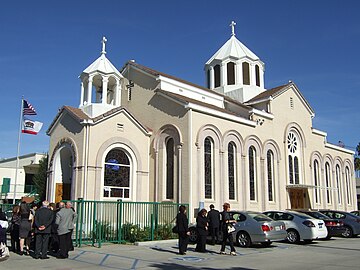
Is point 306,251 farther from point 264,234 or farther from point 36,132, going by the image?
point 36,132

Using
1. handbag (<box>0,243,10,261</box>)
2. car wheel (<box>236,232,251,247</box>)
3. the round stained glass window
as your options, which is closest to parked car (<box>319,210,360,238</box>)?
car wheel (<box>236,232,251,247</box>)

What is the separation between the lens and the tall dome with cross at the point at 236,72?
32.8 m

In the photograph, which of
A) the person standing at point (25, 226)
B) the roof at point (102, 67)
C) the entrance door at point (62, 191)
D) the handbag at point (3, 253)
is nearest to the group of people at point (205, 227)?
the person standing at point (25, 226)

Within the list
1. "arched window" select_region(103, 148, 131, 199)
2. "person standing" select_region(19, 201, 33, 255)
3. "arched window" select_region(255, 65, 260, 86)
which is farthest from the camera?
"arched window" select_region(255, 65, 260, 86)

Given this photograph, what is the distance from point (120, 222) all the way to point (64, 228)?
4227 millimetres

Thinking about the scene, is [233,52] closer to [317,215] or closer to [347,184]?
[347,184]

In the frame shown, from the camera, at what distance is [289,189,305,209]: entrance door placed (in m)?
29.5

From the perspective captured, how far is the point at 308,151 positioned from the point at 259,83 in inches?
280


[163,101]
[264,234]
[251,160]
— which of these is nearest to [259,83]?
[251,160]

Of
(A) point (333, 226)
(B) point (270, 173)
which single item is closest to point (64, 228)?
(A) point (333, 226)

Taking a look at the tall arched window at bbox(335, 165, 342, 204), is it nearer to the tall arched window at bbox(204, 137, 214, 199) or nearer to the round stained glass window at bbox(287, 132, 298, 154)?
the round stained glass window at bbox(287, 132, 298, 154)

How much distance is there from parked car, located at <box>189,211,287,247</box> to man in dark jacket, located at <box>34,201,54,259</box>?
7.45 meters

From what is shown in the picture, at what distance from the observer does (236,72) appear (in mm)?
33469

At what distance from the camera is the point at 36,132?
2642 cm
